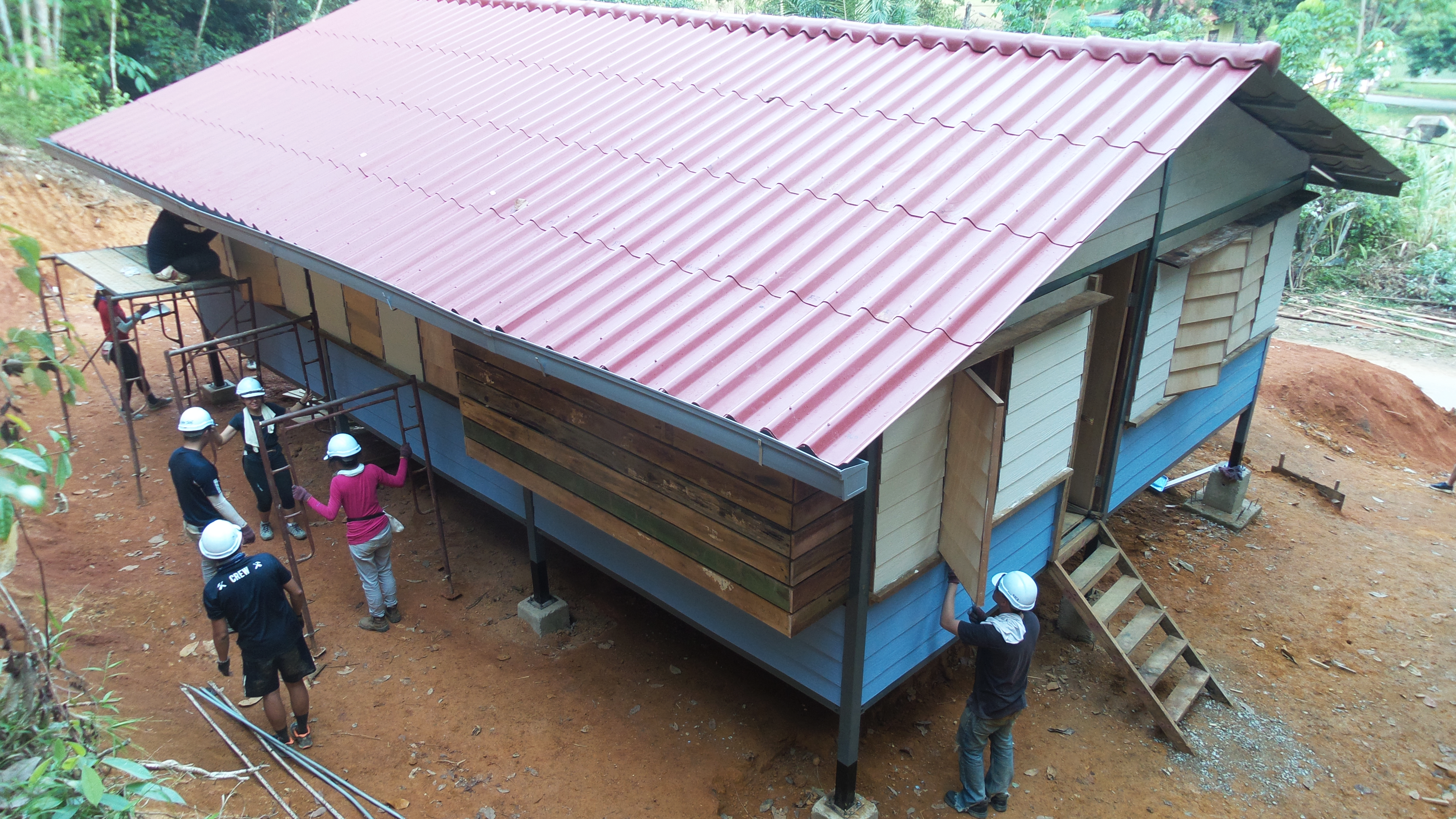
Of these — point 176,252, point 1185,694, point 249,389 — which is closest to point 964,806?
point 1185,694

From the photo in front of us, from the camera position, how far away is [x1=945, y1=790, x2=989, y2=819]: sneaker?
20.0ft

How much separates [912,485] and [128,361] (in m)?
9.83

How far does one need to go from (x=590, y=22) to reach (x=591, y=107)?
262cm

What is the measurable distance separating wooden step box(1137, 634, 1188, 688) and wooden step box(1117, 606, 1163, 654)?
14 cm


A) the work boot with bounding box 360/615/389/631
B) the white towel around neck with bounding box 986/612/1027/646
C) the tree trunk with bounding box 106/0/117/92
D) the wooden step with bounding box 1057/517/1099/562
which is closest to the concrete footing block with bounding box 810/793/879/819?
the white towel around neck with bounding box 986/612/1027/646

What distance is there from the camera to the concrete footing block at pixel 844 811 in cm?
582

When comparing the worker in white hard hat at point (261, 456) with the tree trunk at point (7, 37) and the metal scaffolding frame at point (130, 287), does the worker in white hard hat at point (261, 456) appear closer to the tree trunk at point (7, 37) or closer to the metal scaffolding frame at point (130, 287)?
the metal scaffolding frame at point (130, 287)

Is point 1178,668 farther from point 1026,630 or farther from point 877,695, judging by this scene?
point 877,695

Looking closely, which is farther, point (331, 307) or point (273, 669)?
point (331, 307)

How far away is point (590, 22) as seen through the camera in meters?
10.2

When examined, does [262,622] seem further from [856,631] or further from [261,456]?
[856,631]

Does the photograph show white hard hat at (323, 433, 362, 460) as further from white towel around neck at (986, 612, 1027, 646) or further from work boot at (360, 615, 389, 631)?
white towel around neck at (986, 612, 1027, 646)

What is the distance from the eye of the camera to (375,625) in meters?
7.78

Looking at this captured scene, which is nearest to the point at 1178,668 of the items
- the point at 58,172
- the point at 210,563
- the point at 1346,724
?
the point at 1346,724
